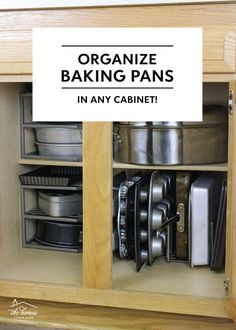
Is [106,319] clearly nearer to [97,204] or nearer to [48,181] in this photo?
[97,204]

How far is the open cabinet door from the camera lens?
43.0 inches

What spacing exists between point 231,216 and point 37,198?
2.25 feet

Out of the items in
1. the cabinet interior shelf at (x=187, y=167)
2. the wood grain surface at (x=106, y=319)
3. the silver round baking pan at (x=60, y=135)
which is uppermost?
the silver round baking pan at (x=60, y=135)

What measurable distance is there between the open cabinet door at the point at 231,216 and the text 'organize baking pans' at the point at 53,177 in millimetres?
531

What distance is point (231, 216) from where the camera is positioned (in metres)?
1.12

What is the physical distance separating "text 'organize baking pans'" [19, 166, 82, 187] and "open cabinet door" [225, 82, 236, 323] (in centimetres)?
53

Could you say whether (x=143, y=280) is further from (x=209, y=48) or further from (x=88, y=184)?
(x=209, y=48)

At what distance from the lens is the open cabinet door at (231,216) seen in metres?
1.09

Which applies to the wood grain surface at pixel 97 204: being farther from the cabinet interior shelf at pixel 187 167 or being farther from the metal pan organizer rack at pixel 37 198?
the metal pan organizer rack at pixel 37 198

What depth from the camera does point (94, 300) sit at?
1242mm

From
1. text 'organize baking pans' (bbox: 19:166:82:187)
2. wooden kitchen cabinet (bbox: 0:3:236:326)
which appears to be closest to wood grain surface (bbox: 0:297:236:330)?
wooden kitchen cabinet (bbox: 0:3:236:326)

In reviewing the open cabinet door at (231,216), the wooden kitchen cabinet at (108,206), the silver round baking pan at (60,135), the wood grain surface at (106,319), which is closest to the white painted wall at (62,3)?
the wooden kitchen cabinet at (108,206)

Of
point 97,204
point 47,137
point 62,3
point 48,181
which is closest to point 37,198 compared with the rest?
point 48,181

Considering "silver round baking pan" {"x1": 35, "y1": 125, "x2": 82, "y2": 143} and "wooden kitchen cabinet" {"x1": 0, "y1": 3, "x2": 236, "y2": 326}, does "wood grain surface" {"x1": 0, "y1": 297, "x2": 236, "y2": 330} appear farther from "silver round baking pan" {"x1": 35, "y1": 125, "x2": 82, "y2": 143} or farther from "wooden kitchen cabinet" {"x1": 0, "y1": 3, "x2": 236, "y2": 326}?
"silver round baking pan" {"x1": 35, "y1": 125, "x2": 82, "y2": 143}
